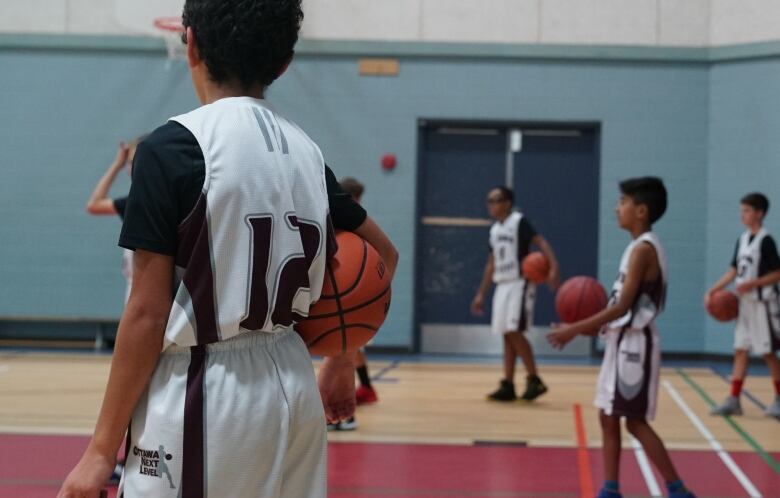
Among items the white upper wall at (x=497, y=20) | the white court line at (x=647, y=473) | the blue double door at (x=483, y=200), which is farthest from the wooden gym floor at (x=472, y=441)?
the white upper wall at (x=497, y=20)

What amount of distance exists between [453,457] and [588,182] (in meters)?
6.99

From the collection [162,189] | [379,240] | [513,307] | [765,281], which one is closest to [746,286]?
[765,281]

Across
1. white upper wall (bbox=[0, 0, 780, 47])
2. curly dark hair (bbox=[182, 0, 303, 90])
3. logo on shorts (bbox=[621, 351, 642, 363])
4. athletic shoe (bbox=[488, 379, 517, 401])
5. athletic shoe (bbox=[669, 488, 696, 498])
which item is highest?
white upper wall (bbox=[0, 0, 780, 47])

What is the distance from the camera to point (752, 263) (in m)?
7.70

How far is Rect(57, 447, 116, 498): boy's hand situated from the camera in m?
1.60

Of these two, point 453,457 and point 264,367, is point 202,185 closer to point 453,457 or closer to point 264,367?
point 264,367

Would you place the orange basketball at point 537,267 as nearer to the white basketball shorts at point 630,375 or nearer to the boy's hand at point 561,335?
the white basketball shorts at point 630,375

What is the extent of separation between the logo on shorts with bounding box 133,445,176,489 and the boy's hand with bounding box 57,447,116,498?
2.3 inches

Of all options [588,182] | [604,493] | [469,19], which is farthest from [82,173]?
[604,493]

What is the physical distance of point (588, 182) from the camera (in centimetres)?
1195

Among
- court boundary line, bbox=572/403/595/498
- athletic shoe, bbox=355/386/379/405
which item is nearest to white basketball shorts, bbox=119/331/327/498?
court boundary line, bbox=572/403/595/498

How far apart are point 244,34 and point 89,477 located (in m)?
0.80

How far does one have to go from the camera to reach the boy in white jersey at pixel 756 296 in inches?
298

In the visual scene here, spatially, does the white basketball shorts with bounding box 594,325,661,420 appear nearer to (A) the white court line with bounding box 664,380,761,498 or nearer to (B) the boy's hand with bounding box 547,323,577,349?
(B) the boy's hand with bounding box 547,323,577,349
